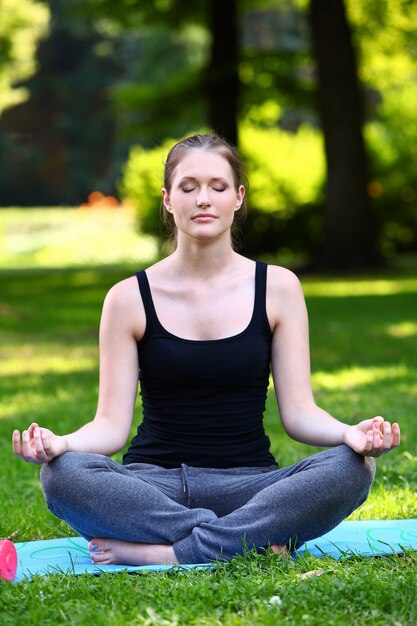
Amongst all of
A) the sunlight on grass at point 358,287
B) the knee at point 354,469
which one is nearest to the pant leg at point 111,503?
the knee at point 354,469

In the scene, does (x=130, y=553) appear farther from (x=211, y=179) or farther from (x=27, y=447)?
(x=211, y=179)

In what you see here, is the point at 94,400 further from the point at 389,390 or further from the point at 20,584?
the point at 20,584

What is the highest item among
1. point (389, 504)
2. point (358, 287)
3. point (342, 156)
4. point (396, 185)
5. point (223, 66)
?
point (223, 66)

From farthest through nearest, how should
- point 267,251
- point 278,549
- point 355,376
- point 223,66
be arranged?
point 267,251 → point 223,66 → point 355,376 → point 278,549

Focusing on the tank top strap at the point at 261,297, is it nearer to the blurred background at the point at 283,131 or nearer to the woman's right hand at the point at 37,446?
the woman's right hand at the point at 37,446

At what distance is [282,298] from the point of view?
397 centimetres

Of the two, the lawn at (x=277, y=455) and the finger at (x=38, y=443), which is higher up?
the finger at (x=38, y=443)

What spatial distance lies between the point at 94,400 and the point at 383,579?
4.24 meters

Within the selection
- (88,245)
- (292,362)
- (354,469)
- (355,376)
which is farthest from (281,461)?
(88,245)

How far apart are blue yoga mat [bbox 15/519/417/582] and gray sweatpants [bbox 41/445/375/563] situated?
0.35ft

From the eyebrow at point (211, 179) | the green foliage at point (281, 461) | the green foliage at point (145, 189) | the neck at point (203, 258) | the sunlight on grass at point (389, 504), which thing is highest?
the green foliage at point (145, 189)

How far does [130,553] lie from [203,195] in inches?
48.8

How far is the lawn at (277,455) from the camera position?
302 cm

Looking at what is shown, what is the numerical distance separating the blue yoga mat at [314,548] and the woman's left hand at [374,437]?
1.16ft
